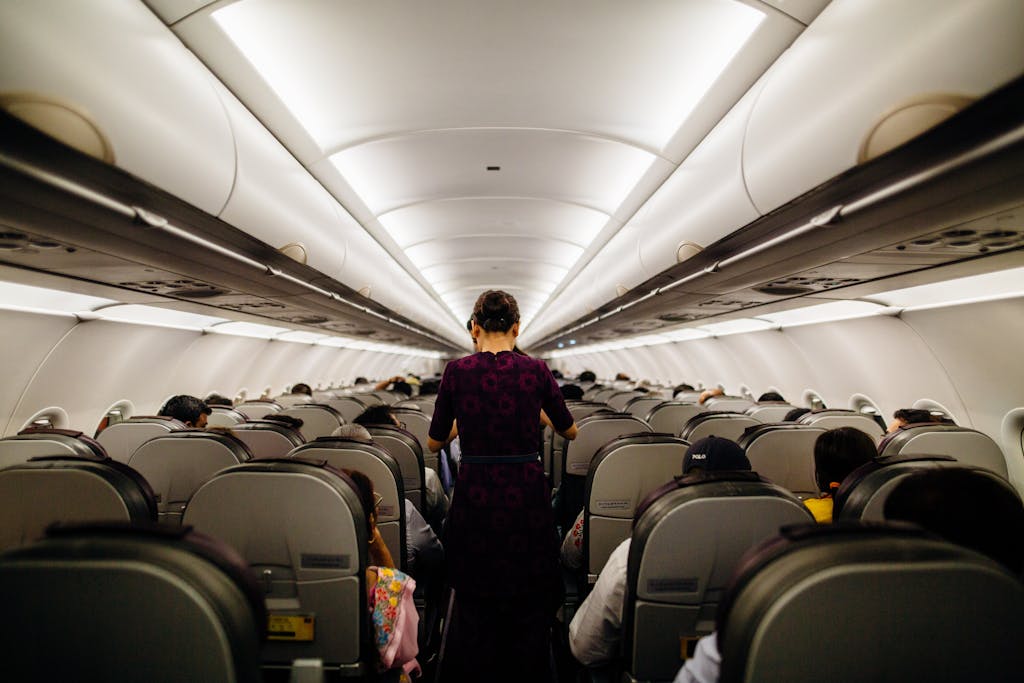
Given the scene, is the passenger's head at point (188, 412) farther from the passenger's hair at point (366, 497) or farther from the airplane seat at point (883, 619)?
the airplane seat at point (883, 619)

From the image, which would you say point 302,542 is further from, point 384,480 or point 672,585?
point 672,585

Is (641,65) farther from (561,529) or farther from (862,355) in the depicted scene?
(862,355)

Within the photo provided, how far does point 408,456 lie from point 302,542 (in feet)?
6.89

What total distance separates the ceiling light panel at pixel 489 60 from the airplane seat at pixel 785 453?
95.5 inches

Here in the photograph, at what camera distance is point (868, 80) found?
1777 mm

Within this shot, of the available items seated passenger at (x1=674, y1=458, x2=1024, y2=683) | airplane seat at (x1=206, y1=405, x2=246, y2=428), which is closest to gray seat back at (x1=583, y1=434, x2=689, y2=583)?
seated passenger at (x1=674, y1=458, x2=1024, y2=683)

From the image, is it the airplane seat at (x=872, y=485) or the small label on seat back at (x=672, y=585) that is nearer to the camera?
the small label on seat back at (x=672, y=585)

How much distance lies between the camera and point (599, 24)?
9.15 ft

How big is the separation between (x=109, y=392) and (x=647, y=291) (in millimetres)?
7976

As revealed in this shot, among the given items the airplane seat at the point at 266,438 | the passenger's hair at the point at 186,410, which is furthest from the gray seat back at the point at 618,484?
the passenger's hair at the point at 186,410

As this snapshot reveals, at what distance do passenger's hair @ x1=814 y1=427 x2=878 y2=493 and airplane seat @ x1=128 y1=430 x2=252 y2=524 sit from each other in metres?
3.71

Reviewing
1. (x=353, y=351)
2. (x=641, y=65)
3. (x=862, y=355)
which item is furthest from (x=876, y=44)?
(x=353, y=351)

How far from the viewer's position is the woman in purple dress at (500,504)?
8.50 feet

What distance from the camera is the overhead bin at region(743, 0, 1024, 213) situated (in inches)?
54.2
